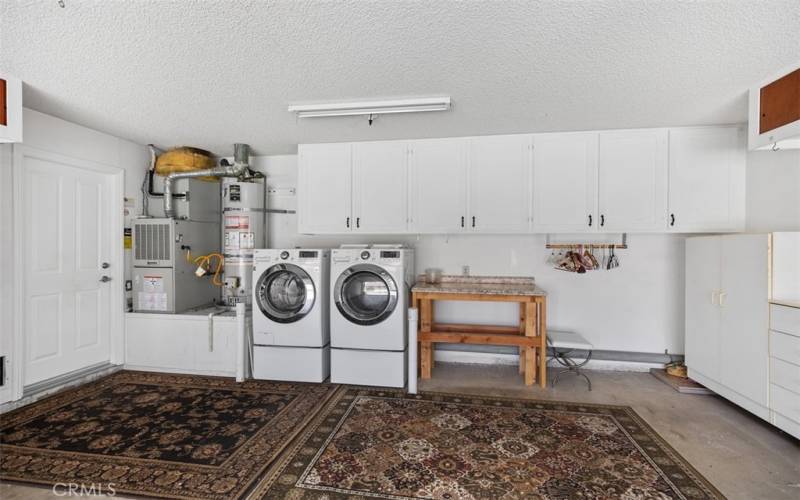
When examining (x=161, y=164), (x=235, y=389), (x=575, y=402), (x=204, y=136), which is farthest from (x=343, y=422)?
(x=161, y=164)

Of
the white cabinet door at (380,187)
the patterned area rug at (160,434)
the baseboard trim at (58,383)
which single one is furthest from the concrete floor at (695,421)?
the baseboard trim at (58,383)

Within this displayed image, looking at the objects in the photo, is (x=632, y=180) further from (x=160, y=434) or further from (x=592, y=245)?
(x=160, y=434)

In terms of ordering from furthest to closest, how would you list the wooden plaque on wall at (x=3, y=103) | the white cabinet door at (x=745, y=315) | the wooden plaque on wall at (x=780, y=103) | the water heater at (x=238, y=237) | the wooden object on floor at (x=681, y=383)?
1. the water heater at (x=238, y=237)
2. the wooden object on floor at (x=681, y=383)
3. the white cabinet door at (x=745, y=315)
4. the wooden plaque on wall at (x=3, y=103)
5. the wooden plaque on wall at (x=780, y=103)

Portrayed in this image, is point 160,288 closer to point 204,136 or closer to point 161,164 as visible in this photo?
point 161,164

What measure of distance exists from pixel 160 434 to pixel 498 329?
10.2 ft

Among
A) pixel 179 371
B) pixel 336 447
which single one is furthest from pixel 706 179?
pixel 179 371

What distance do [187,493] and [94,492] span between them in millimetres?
504

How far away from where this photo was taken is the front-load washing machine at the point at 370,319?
10.7ft

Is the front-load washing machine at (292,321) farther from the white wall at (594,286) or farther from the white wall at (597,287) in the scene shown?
the white wall at (597,287)

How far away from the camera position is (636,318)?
370 cm

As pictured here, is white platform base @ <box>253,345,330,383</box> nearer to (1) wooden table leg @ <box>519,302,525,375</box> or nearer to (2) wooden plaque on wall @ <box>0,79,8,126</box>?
(1) wooden table leg @ <box>519,302,525,375</box>

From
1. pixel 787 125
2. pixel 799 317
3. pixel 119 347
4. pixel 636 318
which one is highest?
pixel 787 125

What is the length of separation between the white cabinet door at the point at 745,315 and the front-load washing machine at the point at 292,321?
133 inches

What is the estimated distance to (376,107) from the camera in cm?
268
